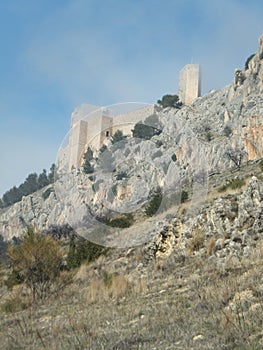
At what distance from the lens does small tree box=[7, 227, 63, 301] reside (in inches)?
479

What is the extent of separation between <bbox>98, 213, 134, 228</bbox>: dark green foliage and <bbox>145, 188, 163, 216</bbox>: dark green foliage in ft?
4.25

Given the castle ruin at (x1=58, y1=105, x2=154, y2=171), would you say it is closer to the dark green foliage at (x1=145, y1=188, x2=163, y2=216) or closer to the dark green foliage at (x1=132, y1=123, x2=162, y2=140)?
the dark green foliage at (x1=132, y1=123, x2=162, y2=140)

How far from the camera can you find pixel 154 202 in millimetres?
13703

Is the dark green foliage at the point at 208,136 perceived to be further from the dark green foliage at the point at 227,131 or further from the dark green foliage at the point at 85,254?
the dark green foliage at the point at 85,254

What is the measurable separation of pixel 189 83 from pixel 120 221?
223 ft

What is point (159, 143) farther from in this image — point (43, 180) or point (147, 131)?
point (43, 180)

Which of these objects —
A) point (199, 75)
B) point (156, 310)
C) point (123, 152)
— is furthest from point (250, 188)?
point (199, 75)

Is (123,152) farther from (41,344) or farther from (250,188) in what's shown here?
(41,344)

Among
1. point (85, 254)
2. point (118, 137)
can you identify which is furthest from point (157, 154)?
point (85, 254)

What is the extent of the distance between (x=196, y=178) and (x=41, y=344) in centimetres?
834

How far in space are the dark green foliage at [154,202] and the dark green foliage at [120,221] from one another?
129 centimetres

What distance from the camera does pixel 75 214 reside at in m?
13.4

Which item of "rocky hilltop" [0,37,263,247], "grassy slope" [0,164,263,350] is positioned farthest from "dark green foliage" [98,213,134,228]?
"grassy slope" [0,164,263,350]

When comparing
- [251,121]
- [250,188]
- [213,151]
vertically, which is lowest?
[250,188]
